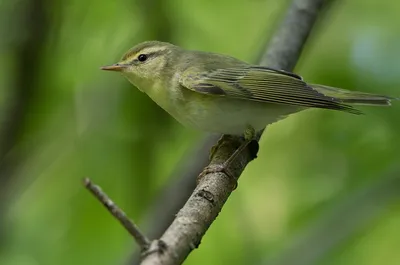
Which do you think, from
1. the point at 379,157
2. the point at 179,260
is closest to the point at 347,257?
the point at 379,157

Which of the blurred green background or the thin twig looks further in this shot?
the blurred green background

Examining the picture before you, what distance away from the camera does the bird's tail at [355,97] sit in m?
3.62

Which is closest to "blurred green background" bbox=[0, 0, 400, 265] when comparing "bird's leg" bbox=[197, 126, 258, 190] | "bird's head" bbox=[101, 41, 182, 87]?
"bird's head" bbox=[101, 41, 182, 87]

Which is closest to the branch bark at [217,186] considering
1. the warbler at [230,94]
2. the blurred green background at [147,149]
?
the warbler at [230,94]

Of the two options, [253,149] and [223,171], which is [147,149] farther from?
[223,171]

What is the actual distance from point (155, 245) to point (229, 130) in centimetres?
207

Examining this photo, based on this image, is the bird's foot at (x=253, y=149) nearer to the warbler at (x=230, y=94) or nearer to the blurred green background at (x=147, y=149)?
the warbler at (x=230, y=94)

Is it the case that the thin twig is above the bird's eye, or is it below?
below

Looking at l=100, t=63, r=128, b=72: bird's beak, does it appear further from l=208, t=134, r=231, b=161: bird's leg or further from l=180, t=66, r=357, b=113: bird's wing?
l=208, t=134, r=231, b=161: bird's leg

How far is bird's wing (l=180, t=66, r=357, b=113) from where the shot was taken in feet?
11.7

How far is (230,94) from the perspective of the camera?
12.2 feet

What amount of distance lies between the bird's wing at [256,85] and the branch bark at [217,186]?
318 millimetres

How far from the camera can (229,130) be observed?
370 cm

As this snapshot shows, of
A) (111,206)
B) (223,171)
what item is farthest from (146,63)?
(111,206)
